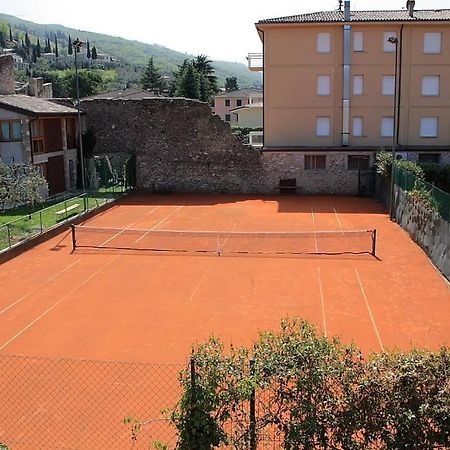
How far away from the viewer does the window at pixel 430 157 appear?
129ft

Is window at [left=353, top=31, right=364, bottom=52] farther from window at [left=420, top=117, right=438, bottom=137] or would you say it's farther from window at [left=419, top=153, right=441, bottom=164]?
window at [left=419, top=153, right=441, bottom=164]

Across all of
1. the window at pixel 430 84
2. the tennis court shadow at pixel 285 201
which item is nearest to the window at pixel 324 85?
the window at pixel 430 84

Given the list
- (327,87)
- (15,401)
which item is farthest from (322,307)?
(327,87)

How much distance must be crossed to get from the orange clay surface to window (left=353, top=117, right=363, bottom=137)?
45.1ft

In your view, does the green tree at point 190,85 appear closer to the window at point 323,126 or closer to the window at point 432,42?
the window at point 323,126

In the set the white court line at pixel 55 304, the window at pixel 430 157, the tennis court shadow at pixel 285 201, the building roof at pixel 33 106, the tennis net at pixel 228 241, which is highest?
the building roof at pixel 33 106

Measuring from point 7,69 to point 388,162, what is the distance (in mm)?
25001

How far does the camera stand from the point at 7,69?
38.9m

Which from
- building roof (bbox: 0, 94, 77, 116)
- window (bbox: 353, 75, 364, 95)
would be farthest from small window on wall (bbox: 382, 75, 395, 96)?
building roof (bbox: 0, 94, 77, 116)

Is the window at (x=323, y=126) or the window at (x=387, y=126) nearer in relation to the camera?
the window at (x=387, y=126)

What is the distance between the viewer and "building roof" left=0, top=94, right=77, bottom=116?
3306cm

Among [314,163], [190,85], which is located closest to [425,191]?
[314,163]

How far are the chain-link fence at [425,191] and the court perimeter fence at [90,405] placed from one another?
12.5 metres

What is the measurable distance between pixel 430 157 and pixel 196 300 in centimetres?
2635
